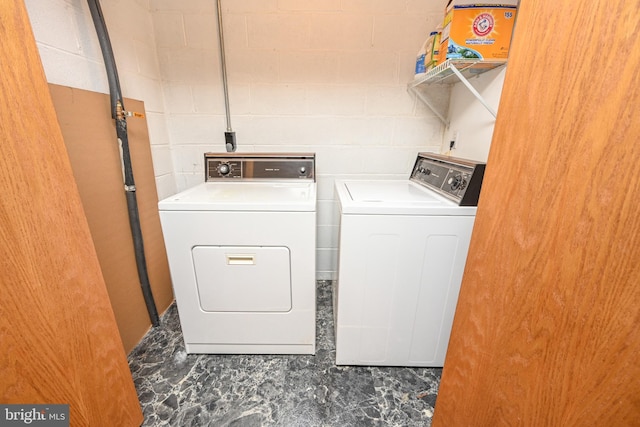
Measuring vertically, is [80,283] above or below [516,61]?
below

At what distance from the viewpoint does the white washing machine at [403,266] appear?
1.12 meters

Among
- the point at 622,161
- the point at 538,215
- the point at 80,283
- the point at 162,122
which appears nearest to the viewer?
the point at 622,161

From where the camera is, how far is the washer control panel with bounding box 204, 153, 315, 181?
68.2 inches

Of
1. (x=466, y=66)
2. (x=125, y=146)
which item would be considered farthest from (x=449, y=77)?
(x=125, y=146)

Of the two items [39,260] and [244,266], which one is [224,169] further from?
[39,260]

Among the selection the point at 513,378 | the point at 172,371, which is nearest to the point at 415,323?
the point at 513,378

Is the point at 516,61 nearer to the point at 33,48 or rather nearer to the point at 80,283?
the point at 33,48

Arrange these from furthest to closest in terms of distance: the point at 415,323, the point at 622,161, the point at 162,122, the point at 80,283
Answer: the point at 162,122, the point at 415,323, the point at 80,283, the point at 622,161

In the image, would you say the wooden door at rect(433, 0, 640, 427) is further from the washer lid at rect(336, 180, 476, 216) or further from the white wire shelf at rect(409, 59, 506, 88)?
the white wire shelf at rect(409, 59, 506, 88)

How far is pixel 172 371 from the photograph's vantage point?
4.51 ft

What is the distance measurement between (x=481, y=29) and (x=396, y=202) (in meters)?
0.86

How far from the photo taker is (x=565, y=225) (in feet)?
1.77

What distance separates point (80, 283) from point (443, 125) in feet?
7.02

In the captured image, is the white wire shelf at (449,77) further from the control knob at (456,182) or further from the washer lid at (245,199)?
the washer lid at (245,199)
